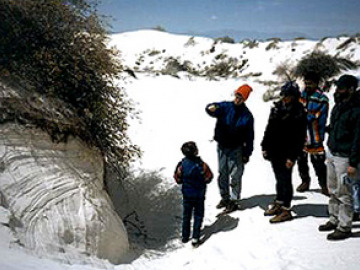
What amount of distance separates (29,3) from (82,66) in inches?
46.8

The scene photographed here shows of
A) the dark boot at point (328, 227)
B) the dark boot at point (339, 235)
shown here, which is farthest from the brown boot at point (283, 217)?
the dark boot at point (339, 235)

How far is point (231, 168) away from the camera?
5.68 metres

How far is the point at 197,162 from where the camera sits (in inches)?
203

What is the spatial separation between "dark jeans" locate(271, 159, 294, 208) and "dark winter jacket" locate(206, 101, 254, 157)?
606 mm

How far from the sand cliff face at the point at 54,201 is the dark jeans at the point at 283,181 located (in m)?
2.24

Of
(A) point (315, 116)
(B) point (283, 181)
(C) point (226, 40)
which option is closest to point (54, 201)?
(B) point (283, 181)

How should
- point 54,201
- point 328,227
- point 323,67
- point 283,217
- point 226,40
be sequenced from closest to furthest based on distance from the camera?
point 54,201 → point 328,227 → point 283,217 → point 323,67 → point 226,40

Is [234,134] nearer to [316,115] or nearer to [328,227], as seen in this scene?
[316,115]

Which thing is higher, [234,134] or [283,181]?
[234,134]

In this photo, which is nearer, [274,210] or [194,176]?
[194,176]

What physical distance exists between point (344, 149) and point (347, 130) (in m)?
0.21

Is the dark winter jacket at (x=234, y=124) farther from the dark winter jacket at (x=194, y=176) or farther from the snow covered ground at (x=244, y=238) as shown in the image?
the snow covered ground at (x=244, y=238)

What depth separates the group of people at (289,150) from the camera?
418 cm

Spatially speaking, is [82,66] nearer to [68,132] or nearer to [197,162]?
[68,132]
